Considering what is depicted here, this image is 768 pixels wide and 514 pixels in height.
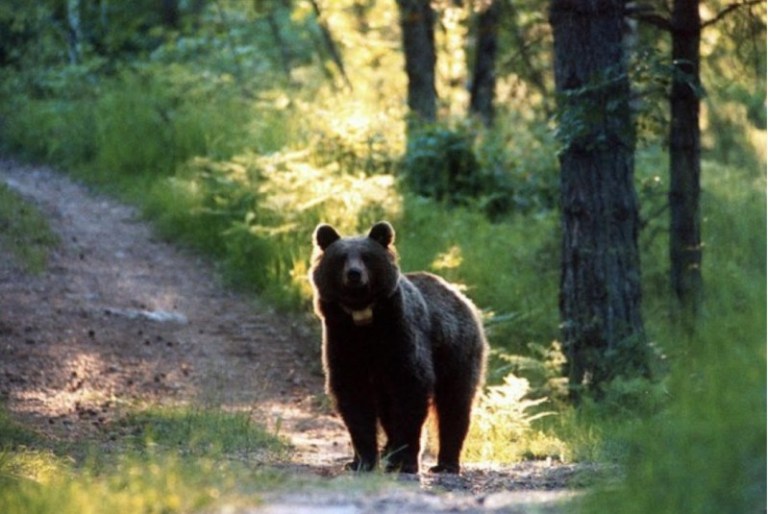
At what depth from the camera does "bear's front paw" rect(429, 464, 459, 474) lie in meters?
9.59

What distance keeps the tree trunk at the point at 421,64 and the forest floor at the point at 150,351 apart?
550cm

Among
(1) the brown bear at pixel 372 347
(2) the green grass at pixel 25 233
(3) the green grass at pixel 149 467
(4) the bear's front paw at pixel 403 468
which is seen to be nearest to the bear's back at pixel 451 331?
(1) the brown bear at pixel 372 347

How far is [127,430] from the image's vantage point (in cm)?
1074

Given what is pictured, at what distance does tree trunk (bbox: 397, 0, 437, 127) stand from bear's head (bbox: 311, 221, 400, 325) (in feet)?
39.5

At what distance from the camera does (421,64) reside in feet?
71.2

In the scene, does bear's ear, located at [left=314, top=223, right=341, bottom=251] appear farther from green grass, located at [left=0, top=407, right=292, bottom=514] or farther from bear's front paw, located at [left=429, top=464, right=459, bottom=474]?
bear's front paw, located at [left=429, top=464, right=459, bottom=474]

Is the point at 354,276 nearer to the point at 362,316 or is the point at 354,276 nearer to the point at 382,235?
the point at 362,316

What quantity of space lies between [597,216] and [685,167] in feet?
5.81

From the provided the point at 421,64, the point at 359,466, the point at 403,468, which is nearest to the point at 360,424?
the point at 359,466

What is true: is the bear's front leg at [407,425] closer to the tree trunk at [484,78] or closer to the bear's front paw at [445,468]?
the bear's front paw at [445,468]

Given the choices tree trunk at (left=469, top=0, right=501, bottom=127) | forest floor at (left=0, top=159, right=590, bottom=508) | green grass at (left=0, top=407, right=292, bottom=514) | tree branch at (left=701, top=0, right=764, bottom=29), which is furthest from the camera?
tree trunk at (left=469, top=0, right=501, bottom=127)

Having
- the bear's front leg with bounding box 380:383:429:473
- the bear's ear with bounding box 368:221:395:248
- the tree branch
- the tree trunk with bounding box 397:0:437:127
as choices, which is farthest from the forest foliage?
the bear's ear with bounding box 368:221:395:248

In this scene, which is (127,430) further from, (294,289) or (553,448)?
(294,289)

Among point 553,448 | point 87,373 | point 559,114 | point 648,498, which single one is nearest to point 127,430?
point 87,373
